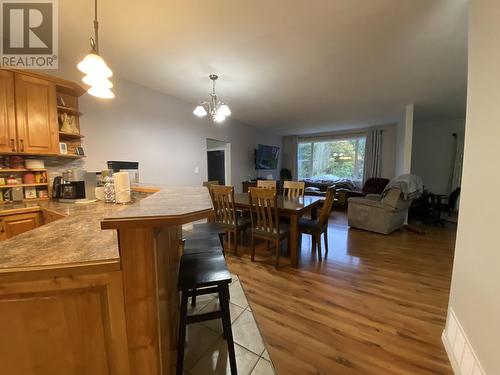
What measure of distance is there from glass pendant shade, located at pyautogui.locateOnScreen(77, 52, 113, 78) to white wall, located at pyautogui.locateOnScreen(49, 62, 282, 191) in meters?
1.67

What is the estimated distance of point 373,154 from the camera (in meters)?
6.06

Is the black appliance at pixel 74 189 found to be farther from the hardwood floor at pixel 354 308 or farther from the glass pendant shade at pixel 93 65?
the hardwood floor at pixel 354 308

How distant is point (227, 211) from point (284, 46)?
207 cm

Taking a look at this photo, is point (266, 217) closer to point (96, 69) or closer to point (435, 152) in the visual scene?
point (96, 69)

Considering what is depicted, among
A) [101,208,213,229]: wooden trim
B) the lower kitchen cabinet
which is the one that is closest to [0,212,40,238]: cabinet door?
the lower kitchen cabinet

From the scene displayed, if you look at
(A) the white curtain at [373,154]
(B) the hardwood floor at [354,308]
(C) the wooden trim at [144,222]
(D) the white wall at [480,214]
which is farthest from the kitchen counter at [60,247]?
(A) the white curtain at [373,154]

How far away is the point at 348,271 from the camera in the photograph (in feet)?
7.80

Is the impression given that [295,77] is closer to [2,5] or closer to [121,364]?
[2,5]

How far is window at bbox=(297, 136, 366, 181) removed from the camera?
6.51 meters

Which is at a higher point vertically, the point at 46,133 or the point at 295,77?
the point at 295,77

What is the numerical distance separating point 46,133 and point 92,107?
72 cm

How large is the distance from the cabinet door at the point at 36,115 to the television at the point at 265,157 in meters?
4.40

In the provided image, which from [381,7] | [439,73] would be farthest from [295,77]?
[439,73]

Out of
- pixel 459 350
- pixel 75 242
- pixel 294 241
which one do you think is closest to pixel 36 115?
pixel 75 242
